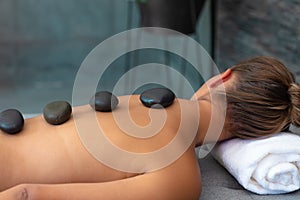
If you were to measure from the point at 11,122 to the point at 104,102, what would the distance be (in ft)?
0.64

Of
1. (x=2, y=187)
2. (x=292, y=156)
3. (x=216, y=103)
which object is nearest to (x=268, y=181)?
(x=292, y=156)

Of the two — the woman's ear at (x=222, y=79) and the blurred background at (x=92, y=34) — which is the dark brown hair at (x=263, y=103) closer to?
the woman's ear at (x=222, y=79)

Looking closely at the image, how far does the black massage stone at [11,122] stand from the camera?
3.34ft

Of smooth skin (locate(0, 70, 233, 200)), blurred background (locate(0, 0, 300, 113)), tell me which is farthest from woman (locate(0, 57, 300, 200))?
blurred background (locate(0, 0, 300, 113))

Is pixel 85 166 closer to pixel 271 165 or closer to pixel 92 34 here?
pixel 271 165

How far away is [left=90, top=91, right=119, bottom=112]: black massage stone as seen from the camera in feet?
3.50

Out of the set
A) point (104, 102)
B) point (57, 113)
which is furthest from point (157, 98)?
point (57, 113)

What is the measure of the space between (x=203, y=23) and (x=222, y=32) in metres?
0.39

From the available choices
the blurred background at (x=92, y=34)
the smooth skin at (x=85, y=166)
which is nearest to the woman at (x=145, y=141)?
the smooth skin at (x=85, y=166)

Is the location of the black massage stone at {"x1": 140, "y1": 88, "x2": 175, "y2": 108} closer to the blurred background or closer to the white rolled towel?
the white rolled towel

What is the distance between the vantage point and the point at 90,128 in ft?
3.41

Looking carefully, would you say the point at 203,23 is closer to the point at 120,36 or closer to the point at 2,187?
the point at 120,36

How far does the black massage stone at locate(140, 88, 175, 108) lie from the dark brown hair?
14 cm

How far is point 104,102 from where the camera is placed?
1.07m
